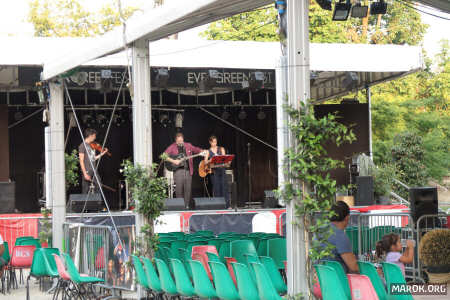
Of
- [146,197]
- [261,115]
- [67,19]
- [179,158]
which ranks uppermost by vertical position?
[67,19]

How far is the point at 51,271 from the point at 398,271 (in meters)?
5.79

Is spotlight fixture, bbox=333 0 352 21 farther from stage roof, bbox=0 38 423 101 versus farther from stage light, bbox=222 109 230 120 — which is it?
stage light, bbox=222 109 230 120

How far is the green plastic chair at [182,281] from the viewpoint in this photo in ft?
25.8

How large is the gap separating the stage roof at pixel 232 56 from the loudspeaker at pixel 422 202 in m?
6.42

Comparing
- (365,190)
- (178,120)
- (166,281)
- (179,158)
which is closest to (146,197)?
(166,281)

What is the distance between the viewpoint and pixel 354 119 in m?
21.0

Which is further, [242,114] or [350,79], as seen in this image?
[242,114]

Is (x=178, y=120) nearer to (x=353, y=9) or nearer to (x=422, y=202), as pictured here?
(x=422, y=202)

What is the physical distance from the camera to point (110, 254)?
32.7 ft

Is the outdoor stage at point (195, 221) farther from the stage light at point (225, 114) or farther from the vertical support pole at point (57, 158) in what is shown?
the stage light at point (225, 114)

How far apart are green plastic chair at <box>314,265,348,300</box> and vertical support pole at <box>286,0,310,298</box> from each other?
315 millimetres

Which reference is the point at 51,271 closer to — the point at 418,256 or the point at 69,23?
the point at 418,256

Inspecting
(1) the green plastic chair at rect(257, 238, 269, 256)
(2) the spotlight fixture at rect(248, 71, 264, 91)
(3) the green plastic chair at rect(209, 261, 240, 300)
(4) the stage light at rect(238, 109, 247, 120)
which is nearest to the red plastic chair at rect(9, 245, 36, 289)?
(1) the green plastic chair at rect(257, 238, 269, 256)

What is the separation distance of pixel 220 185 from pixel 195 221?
3.22 m
